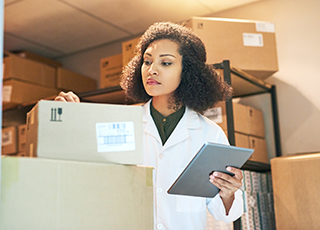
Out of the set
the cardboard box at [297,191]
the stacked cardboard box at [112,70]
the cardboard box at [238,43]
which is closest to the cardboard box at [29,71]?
the stacked cardboard box at [112,70]

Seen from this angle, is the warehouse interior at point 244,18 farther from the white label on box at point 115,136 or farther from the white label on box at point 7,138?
the white label on box at point 115,136

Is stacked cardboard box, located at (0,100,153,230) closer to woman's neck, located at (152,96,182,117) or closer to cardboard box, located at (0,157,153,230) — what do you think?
cardboard box, located at (0,157,153,230)

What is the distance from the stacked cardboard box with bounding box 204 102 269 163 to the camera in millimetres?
2105

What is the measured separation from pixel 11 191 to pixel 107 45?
9.42ft

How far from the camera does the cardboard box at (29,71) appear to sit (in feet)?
9.80

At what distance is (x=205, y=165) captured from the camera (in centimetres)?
108

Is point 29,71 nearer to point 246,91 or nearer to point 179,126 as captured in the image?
point 246,91

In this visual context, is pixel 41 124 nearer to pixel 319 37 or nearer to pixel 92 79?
pixel 319 37

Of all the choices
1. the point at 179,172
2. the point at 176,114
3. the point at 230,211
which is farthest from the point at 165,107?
the point at 230,211

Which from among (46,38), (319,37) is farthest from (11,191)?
(46,38)

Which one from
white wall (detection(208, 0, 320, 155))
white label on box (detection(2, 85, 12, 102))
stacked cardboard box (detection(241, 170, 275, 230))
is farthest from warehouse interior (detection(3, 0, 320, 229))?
white label on box (detection(2, 85, 12, 102))

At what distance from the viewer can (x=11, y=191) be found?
2.32 feet

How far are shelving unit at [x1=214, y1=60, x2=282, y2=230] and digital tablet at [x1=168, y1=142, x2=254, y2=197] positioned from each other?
0.88 m

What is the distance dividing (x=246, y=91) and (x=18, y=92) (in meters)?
1.67
